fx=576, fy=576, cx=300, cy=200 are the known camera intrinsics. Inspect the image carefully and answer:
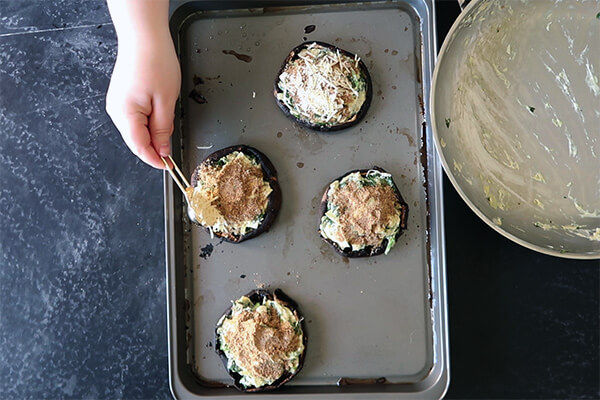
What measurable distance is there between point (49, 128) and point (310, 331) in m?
1.03

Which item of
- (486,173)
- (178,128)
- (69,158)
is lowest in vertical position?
(69,158)

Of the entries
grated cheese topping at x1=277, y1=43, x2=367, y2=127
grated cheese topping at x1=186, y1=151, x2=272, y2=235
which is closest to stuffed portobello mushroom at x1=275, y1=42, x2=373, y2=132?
grated cheese topping at x1=277, y1=43, x2=367, y2=127

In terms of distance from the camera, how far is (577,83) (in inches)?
60.6

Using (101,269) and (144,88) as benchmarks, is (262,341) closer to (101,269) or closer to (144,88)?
(101,269)

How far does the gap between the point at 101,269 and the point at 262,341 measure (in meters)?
0.56

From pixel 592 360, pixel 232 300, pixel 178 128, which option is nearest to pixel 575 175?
pixel 592 360

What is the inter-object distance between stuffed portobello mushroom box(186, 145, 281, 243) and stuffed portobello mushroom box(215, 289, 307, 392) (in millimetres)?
198

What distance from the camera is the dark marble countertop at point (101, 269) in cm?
169

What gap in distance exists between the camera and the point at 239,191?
1.66 m

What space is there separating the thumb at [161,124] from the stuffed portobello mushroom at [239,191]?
0.47ft

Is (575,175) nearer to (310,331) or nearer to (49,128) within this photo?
(310,331)

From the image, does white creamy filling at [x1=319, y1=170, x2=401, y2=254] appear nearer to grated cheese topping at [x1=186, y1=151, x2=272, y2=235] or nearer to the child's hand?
grated cheese topping at [x1=186, y1=151, x2=272, y2=235]

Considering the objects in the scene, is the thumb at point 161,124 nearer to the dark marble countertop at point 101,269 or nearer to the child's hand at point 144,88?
the child's hand at point 144,88

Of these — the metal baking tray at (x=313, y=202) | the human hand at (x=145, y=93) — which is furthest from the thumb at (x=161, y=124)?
the metal baking tray at (x=313, y=202)
